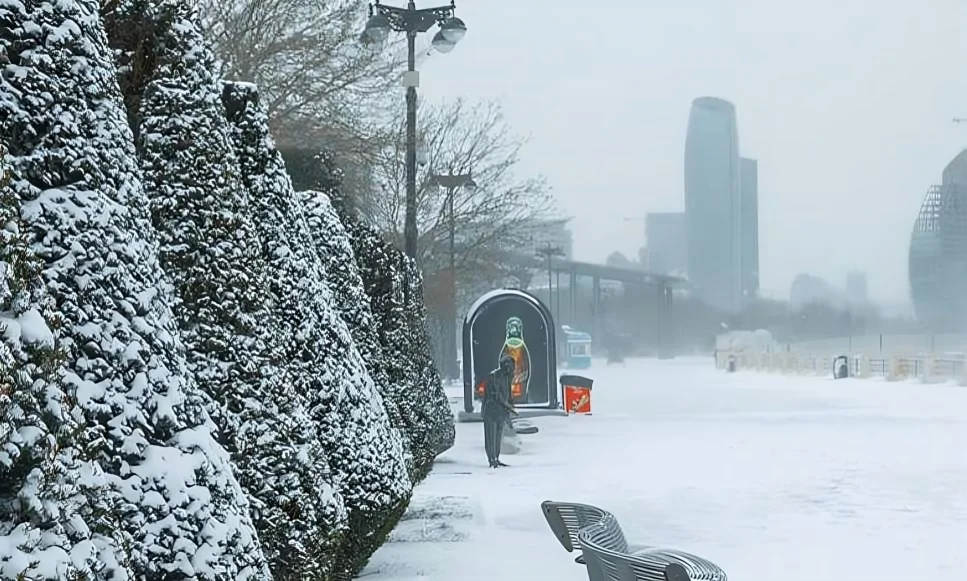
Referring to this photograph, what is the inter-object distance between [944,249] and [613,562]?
245 feet

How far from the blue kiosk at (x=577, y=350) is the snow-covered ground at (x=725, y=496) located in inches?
1470

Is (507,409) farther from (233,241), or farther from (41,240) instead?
(41,240)

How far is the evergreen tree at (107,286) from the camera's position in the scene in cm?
295

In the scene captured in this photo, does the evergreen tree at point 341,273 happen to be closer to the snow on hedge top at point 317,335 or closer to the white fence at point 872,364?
the snow on hedge top at point 317,335

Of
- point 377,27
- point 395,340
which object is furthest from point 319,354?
point 377,27

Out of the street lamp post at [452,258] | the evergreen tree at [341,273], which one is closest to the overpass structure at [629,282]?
the street lamp post at [452,258]

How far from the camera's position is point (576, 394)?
29172 mm

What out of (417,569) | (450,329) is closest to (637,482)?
(417,569)

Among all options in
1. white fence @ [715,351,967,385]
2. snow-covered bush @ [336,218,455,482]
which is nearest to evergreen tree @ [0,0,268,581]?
snow-covered bush @ [336,218,455,482]

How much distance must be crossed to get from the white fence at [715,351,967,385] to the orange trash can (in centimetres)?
1609

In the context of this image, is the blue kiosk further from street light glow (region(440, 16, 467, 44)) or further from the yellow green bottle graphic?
street light glow (region(440, 16, 467, 44))

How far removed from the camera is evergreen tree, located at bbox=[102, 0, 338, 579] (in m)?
4.79

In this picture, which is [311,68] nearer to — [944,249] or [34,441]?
[34,441]

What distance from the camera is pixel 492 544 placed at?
10.3m
